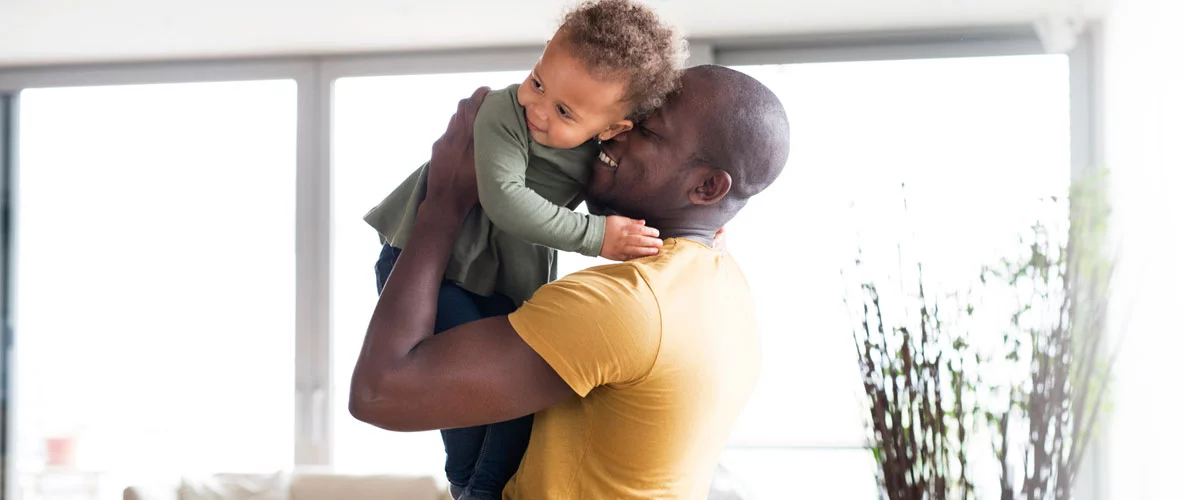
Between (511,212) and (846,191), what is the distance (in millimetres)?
2499

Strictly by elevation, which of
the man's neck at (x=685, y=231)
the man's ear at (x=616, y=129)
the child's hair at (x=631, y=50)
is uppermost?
the child's hair at (x=631, y=50)

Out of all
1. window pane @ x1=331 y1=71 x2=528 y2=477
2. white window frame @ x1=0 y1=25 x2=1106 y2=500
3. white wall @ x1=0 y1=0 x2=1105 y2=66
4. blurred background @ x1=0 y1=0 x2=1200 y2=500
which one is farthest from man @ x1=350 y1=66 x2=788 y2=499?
window pane @ x1=331 y1=71 x2=528 y2=477

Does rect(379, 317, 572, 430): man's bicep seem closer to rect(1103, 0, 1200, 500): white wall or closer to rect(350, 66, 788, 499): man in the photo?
rect(350, 66, 788, 499): man

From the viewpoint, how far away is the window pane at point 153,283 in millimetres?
3781

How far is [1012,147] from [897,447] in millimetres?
1805

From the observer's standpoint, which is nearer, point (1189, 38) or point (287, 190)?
point (1189, 38)

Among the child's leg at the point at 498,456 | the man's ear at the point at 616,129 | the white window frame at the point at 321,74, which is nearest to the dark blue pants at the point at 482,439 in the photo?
the child's leg at the point at 498,456

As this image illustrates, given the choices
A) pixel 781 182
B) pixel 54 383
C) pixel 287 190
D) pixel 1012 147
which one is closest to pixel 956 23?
pixel 1012 147

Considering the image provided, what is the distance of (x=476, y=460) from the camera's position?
112 centimetres

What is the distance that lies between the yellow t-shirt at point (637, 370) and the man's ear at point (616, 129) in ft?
0.45

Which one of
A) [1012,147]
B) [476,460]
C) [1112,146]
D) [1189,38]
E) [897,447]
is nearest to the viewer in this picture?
[476,460]

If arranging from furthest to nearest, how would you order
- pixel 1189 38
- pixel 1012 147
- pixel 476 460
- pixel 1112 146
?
1. pixel 1012 147
2. pixel 1112 146
3. pixel 1189 38
4. pixel 476 460

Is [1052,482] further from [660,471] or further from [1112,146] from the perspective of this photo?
[1112,146]

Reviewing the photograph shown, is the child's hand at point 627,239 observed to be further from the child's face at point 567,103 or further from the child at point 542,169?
the child's face at point 567,103
